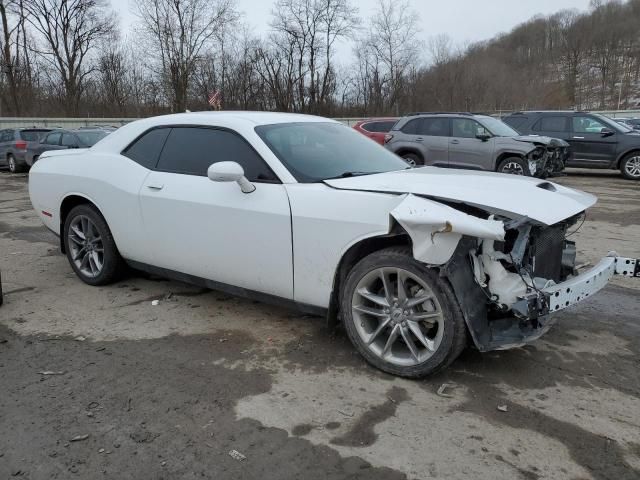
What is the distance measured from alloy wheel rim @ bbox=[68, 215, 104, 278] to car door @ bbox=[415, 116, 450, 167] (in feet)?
30.2

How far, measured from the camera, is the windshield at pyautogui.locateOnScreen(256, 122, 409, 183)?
12.2 feet

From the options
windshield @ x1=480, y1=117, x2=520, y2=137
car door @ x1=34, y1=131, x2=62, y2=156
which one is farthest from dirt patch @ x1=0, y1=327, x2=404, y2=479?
car door @ x1=34, y1=131, x2=62, y2=156

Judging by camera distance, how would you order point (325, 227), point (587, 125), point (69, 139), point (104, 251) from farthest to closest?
point (69, 139), point (587, 125), point (104, 251), point (325, 227)

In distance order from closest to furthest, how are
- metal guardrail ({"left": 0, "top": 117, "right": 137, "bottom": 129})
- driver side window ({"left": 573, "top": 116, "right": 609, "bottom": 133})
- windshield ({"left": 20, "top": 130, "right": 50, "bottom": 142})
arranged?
driver side window ({"left": 573, "top": 116, "right": 609, "bottom": 133}) < windshield ({"left": 20, "top": 130, "right": 50, "bottom": 142}) < metal guardrail ({"left": 0, "top": 117, "right": 137, "bottom": 129})

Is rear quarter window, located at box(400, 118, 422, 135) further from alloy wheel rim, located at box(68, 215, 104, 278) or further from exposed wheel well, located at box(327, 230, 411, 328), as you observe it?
exposed wheel well, located at box(327, 230, 411, 328)

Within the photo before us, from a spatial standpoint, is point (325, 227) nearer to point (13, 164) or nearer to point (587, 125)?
point (587, 125)

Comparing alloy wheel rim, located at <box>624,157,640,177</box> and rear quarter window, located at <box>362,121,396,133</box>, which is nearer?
alloy wheel rim, located at <box>624,157,640,177</box>

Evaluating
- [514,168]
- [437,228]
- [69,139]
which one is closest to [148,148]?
[437,228]

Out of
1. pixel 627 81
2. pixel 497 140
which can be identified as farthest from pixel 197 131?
pixel 627 81

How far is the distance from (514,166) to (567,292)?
9599 millimetres

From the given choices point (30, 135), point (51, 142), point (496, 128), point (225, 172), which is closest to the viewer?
point (225, 172)

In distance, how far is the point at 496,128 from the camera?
12445 millimetres

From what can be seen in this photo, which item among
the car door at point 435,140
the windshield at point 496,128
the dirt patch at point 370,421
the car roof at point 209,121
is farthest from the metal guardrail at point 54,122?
the dirt patch at point 370,421

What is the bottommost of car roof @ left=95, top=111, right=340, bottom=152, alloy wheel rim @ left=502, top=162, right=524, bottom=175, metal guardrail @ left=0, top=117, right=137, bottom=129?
alloy wheel rim @ left=502, top=162, right=524, bottom=175
